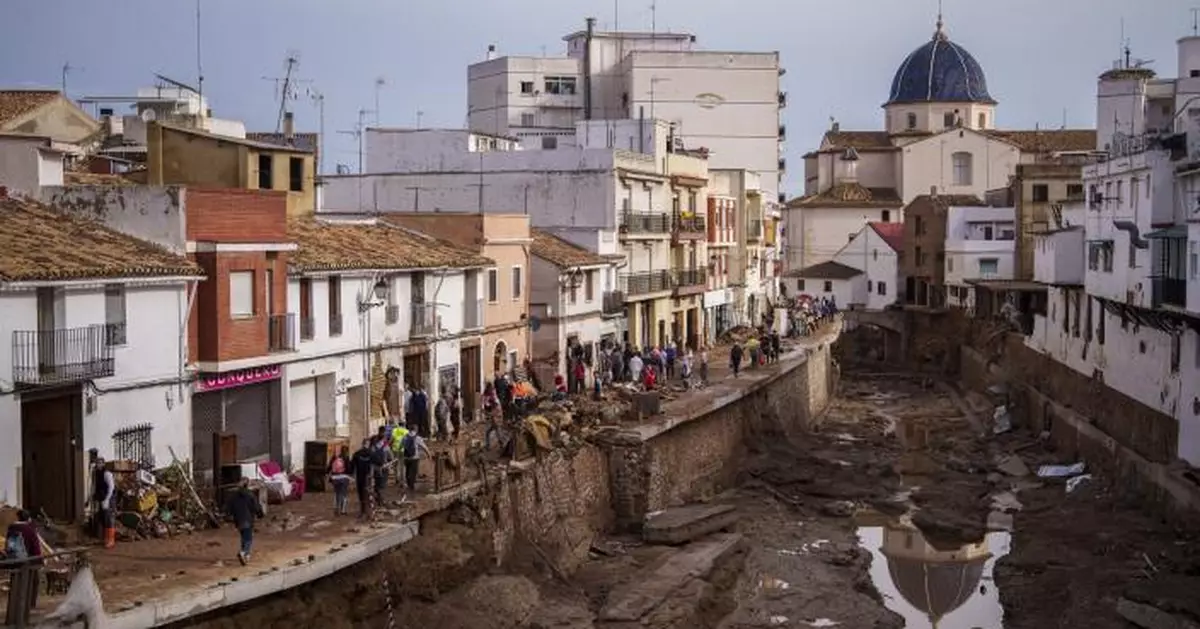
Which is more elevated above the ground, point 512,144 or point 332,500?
point 512,144

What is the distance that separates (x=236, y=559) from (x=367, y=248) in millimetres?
Answer: 15117

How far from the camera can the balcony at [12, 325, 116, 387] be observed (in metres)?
25.2

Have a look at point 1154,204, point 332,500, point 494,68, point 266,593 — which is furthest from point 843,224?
point 266,593

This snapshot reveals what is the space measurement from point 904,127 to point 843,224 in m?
14.5

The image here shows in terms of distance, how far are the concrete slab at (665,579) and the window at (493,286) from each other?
34.9 ft

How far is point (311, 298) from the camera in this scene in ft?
113

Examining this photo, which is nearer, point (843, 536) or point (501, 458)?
point (501, 458)

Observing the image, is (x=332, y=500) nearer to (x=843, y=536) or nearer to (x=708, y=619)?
(x=708, y=619)

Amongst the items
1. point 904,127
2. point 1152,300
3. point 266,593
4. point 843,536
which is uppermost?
point 904,127

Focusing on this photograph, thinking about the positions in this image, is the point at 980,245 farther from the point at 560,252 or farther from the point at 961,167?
the point at 560,252

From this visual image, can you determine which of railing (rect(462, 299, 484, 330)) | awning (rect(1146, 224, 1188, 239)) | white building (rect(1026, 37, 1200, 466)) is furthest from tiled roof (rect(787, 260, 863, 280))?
railing (rect(462, 299, 484, 330))

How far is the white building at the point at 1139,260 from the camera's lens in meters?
41.2

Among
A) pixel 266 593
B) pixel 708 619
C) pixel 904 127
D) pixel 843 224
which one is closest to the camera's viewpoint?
pixel 266 593

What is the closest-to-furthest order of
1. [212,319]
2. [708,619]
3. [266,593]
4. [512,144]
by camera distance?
[266,593] → [212,319] → [708,619] → [512,144]
